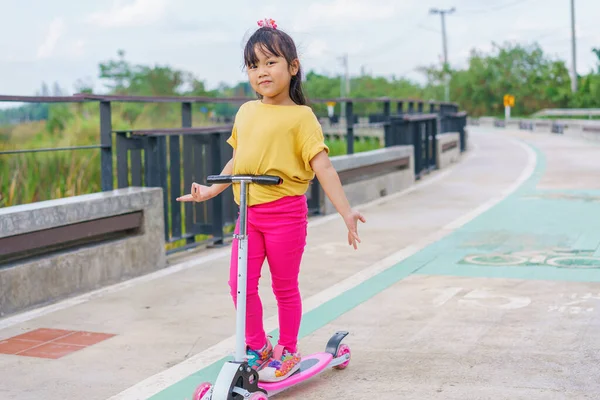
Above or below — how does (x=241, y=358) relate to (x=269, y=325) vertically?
above

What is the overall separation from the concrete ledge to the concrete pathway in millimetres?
8871

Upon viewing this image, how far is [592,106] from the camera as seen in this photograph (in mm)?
72875

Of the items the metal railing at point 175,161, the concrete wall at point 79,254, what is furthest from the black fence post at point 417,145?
the concrete wall at point 79,254

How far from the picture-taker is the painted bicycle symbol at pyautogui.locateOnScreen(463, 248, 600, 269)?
8.27m

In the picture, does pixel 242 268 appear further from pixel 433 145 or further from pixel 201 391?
pixel 433 145

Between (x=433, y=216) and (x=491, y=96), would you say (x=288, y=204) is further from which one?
(x=491, y=96)

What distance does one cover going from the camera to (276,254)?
467 cm

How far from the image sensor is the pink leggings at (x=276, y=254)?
4641 millimetres

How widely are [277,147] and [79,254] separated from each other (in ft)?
10.4

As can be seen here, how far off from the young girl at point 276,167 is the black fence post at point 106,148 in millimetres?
3560

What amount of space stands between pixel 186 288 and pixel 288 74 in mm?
3274

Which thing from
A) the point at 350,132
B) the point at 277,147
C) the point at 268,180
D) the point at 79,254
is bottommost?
the point at 79,254

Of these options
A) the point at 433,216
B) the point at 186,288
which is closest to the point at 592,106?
the point at 433,216

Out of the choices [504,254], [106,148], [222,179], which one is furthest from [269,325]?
[504,254]
